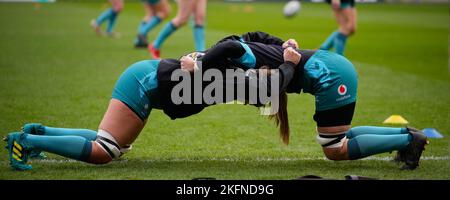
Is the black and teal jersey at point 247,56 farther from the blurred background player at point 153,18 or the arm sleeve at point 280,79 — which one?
the blurred background player at point 153,18

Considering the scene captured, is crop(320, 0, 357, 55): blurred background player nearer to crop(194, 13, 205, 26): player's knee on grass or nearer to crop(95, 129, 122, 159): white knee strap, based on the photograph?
crop(194, 13, 205, 26): player's knee on grass

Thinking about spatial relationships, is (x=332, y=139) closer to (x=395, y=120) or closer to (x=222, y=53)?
(x=222, y=53)

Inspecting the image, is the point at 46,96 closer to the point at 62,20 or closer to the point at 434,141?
the point at 434,141

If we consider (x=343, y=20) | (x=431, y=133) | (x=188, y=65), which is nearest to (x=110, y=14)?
(x=343, y=20)

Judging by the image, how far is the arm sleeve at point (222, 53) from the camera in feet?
19.6

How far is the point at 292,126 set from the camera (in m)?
8.92

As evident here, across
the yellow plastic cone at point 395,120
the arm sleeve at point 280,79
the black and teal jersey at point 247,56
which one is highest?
the black and teal jersey at point 247,56

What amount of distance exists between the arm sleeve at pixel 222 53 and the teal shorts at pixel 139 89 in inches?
19.5

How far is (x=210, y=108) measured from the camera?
1024 cm

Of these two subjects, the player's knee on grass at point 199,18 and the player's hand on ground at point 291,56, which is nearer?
the player's hand on ground at point 291,56

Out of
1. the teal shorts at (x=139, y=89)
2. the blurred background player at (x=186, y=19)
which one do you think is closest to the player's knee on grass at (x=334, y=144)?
the teal shorts at (x=139, y=89)

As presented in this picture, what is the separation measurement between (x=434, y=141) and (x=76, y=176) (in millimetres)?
4013

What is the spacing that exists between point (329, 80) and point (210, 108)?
4.19 meters

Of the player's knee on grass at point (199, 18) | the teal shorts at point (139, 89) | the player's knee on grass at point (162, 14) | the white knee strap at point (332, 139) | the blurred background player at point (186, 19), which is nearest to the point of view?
the teal shorts at point (139, 89)
